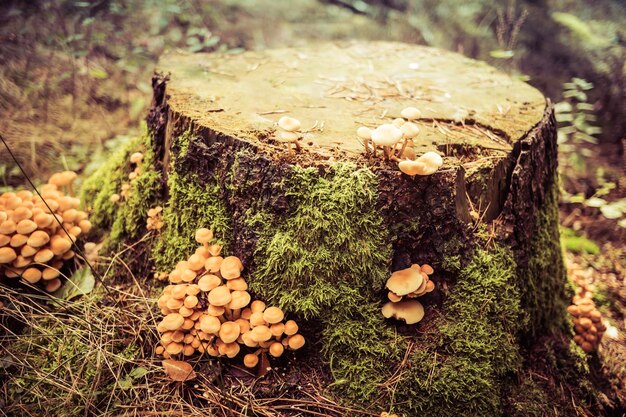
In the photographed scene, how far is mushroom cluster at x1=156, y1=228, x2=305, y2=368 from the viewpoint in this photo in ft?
8.17

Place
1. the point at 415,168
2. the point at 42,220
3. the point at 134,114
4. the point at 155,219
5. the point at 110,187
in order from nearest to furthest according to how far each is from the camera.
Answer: the point at 415,168 < the point at 42,220 < the point at 155,219 < the point at 110,187 < the point at 134,114

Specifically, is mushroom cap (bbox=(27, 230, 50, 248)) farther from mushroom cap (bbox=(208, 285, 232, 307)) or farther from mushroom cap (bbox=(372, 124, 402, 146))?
mushroom cap (bbox=(372, 124, 402, 146))

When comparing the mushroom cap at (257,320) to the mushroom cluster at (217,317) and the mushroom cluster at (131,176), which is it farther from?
the mushroom cluster at (131,176)

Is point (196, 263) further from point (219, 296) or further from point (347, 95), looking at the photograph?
point (347, 95)

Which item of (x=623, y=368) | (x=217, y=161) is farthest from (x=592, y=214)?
(x=217, y=161)

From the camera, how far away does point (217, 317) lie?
2.57 metres

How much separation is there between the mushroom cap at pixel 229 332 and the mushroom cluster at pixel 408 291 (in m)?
0.91

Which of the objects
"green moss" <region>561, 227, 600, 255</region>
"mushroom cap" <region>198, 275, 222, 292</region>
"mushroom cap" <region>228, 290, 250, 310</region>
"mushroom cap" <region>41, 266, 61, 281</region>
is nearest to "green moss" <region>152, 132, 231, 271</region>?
"mushroom cap" <region>198, 275, 222, 292</region>

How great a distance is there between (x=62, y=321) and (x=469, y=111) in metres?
3.49

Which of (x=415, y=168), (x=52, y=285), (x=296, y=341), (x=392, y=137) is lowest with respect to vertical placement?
(x=52, y=285)

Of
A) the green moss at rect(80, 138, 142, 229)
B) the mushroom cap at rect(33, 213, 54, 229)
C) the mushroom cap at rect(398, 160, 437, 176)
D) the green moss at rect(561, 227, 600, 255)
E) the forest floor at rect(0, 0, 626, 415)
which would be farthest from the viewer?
the green moss at rect(561, 227, 600, 255)

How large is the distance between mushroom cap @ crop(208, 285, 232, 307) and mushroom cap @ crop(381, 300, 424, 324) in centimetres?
97

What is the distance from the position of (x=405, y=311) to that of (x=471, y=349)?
1.63 ft

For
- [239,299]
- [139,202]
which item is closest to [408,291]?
[239,299]
